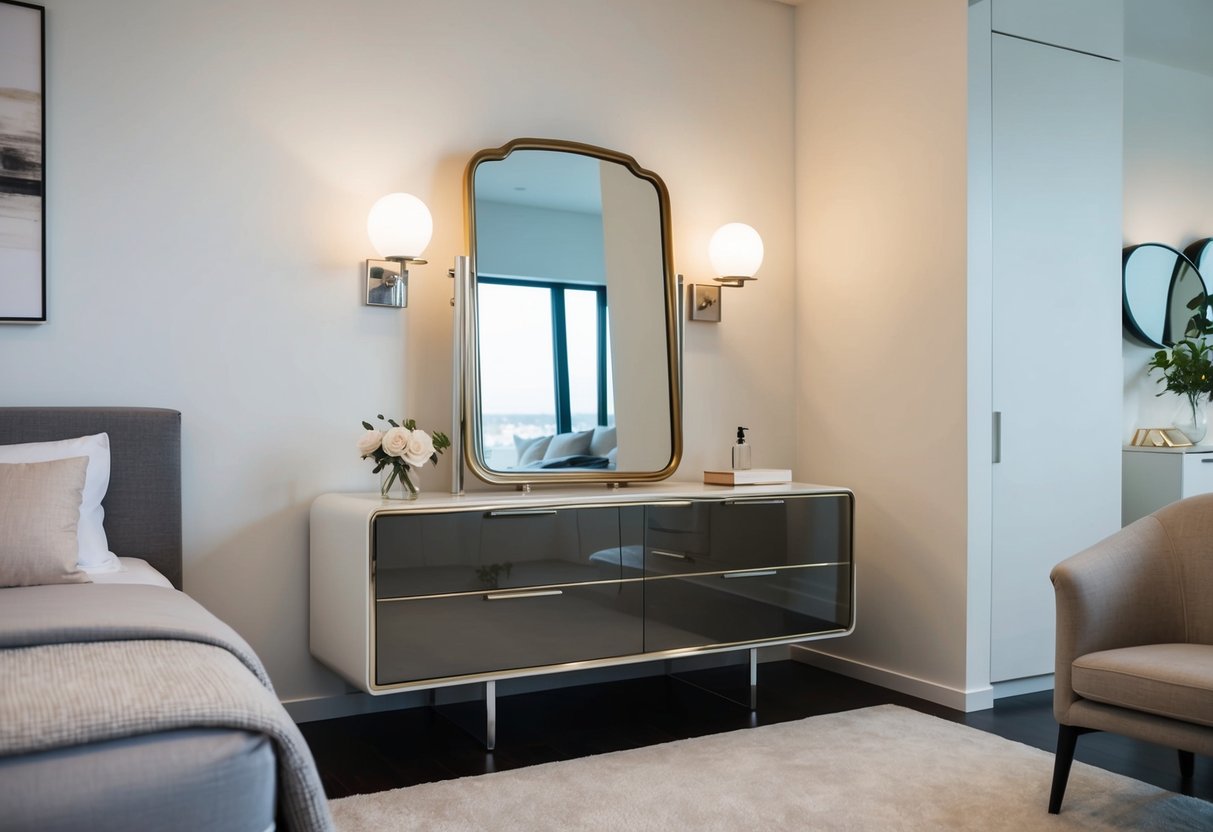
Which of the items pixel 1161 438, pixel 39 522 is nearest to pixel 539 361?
pixel 39 522

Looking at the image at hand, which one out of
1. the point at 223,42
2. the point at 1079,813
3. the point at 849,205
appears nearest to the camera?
the point at 1079,813

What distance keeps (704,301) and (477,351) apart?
3.44ft

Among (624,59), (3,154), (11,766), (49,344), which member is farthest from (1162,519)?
(3,154)

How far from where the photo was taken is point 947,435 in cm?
345

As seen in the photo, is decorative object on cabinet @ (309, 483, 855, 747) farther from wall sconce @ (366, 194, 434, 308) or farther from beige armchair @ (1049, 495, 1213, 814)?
beige armchair @ (1049, 495, 1213, 814)

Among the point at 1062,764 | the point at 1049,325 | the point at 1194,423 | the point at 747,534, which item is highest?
the point at 1049,325

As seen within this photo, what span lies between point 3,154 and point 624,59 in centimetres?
216

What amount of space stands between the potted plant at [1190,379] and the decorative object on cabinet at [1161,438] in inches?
1.9

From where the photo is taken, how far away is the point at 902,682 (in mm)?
3594

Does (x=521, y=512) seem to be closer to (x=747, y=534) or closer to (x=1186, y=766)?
(x=747, y=534)

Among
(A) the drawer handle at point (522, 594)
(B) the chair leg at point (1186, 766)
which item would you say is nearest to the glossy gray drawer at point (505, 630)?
(A) the drawer handle at point (522, 594)

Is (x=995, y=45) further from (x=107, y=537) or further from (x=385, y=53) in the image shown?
(x=107, y=537)

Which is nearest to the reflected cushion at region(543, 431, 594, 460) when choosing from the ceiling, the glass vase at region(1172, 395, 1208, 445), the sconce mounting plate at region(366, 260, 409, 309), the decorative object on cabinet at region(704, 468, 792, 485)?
the decorative object on cabinet at region(704, 468, 792, 485)

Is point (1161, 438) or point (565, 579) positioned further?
point (1161, 438)
